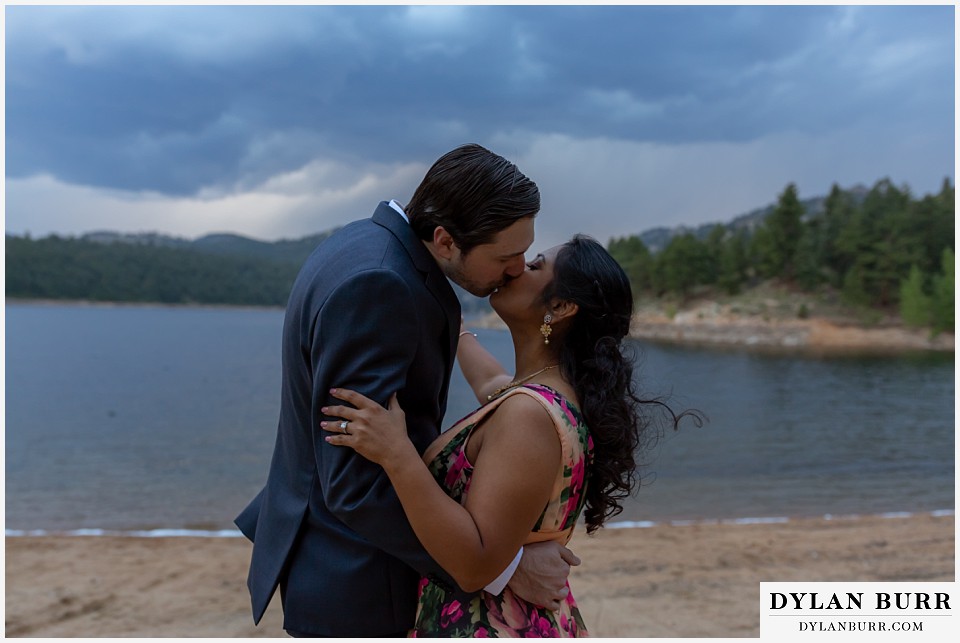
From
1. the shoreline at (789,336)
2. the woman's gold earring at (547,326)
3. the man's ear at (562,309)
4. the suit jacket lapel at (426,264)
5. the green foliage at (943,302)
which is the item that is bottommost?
the shoreline at (789,336)

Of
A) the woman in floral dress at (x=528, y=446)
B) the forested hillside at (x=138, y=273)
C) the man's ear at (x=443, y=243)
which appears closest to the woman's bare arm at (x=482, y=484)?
the woman in floral dress at (x=528, y=446)

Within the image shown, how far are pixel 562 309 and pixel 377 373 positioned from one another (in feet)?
2.04

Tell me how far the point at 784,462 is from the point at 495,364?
15631mm

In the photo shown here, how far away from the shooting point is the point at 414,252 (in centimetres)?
213

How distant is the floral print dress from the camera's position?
2189 millimetres

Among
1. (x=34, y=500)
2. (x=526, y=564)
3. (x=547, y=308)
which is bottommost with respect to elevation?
(x=34, y=500)

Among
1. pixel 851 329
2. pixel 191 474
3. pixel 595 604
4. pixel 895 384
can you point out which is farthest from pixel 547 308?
pixel 851 329

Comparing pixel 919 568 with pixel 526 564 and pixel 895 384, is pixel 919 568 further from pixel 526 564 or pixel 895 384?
pixel 895 384

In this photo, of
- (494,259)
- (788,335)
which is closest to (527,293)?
(494,259)

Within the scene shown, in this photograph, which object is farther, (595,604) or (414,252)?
(595,604)

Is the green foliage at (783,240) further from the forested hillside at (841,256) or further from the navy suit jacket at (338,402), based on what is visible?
the navy suit jacket at (338,402)

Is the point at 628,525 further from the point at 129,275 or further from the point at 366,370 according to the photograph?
the point at 129,275

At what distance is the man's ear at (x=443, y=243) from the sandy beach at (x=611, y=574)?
5.07 meters

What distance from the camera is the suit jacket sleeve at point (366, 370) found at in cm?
197
